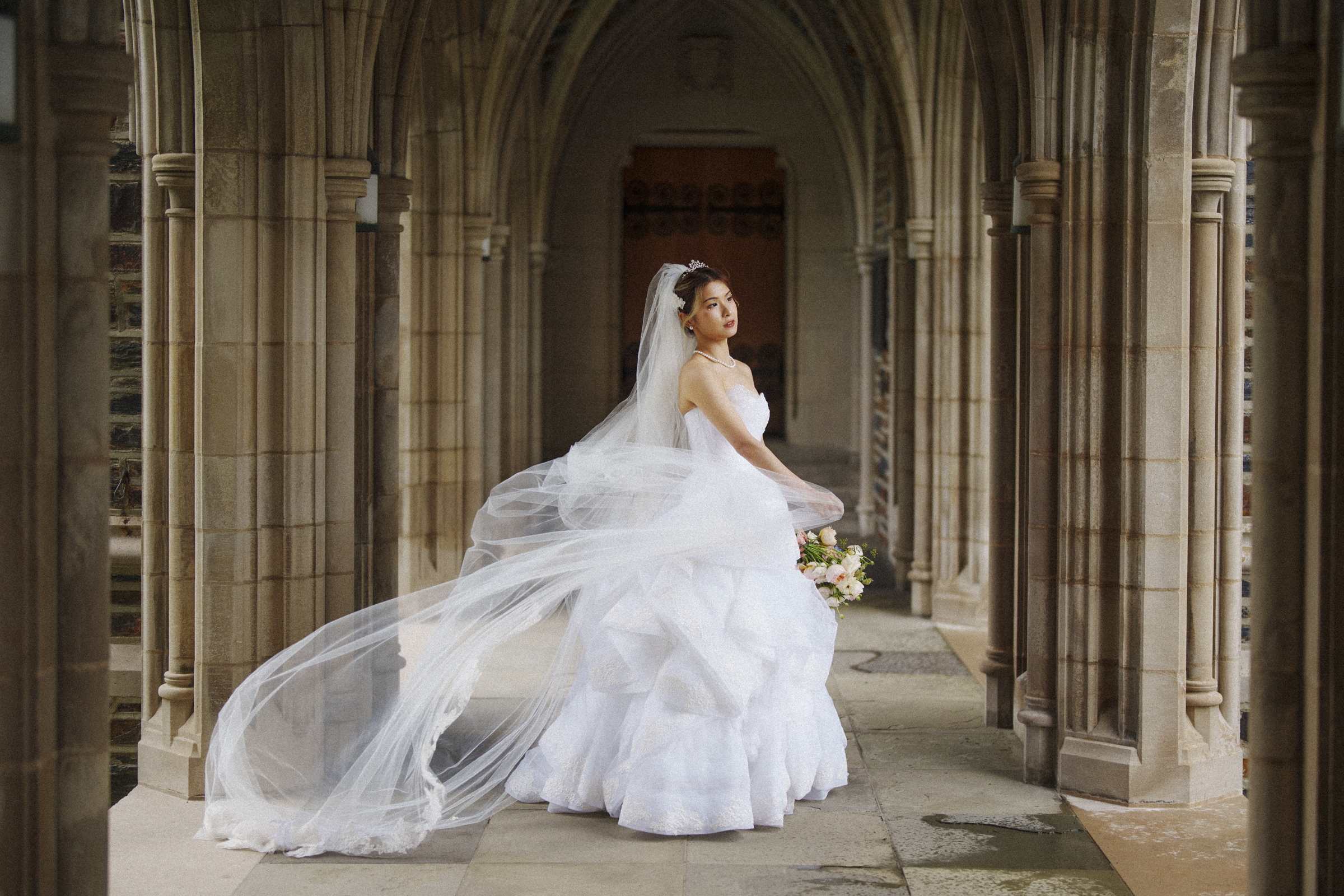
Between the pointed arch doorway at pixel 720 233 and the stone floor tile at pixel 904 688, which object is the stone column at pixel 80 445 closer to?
the stone floor tile at pixel 904 688

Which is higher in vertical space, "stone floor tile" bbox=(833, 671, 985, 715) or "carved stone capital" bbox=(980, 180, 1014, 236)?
"carved stone capital" bbox=(980, 180, 1014, 236)

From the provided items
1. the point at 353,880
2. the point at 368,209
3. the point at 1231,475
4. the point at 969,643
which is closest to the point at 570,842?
the point at 353,880

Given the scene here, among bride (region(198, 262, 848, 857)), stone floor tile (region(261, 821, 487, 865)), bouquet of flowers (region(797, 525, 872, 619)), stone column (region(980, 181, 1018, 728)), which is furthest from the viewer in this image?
stone column (region(980, 181, 1018, 728))

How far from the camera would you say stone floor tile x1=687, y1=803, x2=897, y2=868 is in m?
4.52

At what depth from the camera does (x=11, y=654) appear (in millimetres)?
2918

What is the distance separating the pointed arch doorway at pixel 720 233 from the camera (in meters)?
15.6

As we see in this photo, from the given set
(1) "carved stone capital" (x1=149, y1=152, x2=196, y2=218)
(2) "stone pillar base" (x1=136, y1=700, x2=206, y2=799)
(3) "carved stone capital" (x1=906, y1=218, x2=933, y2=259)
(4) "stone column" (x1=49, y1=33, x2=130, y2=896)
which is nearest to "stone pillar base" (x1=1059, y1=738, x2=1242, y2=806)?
(2) "stone pillar base" (x1=136, y1=700, x2=206, y2=799)

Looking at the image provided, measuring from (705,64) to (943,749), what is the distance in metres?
10.6

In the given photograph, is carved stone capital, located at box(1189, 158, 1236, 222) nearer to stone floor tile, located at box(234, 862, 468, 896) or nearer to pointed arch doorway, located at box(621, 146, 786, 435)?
stone floor tile, located at box(234, 862, 468, 896)

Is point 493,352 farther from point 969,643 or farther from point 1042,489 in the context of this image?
point 1042,489

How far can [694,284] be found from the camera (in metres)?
5.02

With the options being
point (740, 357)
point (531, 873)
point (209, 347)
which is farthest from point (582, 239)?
point (531, 873)

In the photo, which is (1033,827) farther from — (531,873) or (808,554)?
(531,873)

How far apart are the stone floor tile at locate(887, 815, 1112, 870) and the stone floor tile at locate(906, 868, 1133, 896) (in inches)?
2.0
